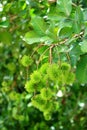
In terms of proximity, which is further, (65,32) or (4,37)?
(4,37)

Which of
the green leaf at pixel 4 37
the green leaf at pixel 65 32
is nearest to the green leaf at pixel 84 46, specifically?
the green leaf at pixel 65 32

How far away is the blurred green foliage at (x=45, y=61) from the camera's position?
122cm

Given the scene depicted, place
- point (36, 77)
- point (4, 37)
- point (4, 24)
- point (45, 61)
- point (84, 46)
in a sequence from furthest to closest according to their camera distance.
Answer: point (4, 37), point (4, 24), point (45, 61), point (36, 77), point (84, 46)

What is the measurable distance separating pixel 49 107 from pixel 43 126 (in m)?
1.62

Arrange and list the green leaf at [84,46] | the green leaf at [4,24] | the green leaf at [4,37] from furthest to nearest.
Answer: the green leaf at [4,37]
the green leaf at [4,24]
the green leaf at [84,46]

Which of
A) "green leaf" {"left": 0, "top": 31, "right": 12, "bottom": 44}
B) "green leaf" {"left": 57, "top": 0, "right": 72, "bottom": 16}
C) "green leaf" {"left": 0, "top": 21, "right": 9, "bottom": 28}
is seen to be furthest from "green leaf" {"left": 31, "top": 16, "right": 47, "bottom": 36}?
"green leaf" {"left": 0, "top": 31, "right": 12, "bottom": 44}

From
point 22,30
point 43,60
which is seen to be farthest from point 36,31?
point 22,30

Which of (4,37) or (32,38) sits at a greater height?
(32,38)

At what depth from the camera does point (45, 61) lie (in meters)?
1.39

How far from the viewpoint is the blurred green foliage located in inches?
48.2

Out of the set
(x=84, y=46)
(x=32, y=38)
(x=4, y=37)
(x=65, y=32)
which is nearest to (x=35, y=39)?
(x=32, y=38)

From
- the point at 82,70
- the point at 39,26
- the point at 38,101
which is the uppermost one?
the point at 39,26

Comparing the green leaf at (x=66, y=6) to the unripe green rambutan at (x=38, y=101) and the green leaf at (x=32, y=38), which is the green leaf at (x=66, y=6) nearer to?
the green leaf at (x=32, y=38)

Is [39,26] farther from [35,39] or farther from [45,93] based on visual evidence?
[45,93]
